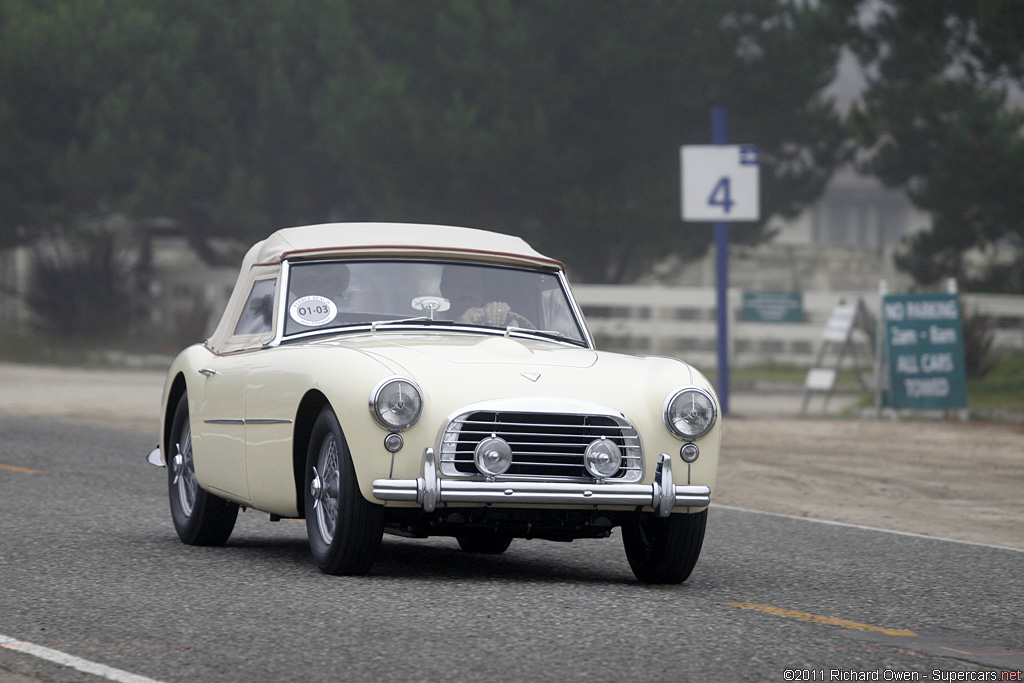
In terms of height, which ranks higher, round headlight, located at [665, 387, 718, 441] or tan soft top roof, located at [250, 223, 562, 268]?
tan soft top roof, located at [250, 223, 562, 268]

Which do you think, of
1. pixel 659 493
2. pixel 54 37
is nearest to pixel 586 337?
pixel 659 493

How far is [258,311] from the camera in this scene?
8.25m

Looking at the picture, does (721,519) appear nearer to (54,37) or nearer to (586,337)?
(586,337)

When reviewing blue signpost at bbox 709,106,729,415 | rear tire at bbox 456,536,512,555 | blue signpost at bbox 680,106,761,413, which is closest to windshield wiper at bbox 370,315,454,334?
rear tire at bbox 456,536,512,555

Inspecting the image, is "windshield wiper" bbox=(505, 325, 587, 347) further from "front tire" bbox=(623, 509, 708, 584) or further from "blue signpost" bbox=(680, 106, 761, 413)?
"blue signpost" bbox=(680, 106, 761, 413)

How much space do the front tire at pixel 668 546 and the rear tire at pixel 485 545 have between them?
979mm

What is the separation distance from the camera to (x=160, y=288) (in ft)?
125

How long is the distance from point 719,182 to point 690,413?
481 inches

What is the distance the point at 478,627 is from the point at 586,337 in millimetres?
2567

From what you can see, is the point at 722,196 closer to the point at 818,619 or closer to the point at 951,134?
the point at 951,134

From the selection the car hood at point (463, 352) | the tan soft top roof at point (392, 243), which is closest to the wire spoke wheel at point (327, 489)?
the car hood at point (463, 352)

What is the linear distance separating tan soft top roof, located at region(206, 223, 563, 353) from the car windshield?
5cm

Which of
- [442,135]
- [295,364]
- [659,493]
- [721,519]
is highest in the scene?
[442,135]

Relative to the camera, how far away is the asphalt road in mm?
5234
